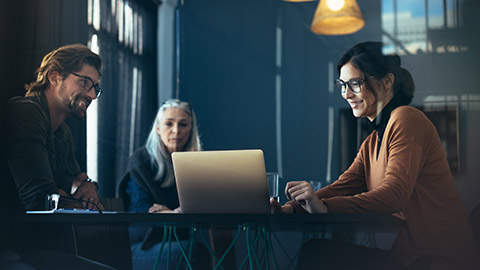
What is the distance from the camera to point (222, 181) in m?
1.38

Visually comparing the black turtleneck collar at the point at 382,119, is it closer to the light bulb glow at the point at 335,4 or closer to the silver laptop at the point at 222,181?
the silver laptop at the point at 222,181

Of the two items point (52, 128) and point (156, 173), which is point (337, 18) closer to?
point (156, 173)

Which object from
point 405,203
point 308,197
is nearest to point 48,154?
point 308,197

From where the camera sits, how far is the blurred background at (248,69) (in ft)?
7.03

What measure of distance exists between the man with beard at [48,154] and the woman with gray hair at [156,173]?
0.38 m

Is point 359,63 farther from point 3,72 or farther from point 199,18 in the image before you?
point 199,18

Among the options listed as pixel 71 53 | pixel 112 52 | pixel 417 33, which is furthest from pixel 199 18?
pixel 417 33

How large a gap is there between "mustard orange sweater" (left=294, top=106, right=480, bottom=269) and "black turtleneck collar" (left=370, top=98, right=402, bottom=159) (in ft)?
0.13

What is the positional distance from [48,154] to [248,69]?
1742mm

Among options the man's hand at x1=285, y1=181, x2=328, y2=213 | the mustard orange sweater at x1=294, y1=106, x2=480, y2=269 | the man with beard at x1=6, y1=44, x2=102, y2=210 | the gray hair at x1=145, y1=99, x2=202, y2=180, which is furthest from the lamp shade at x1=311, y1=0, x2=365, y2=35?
the man's hand at x1=285, y1=181, x2=328, y2=213

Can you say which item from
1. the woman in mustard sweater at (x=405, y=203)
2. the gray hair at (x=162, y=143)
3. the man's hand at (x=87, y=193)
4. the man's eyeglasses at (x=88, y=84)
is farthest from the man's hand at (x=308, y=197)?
the gray hair at (x=162, y=143)

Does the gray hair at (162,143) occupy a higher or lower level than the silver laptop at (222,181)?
higher

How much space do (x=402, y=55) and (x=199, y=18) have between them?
162 centimetres

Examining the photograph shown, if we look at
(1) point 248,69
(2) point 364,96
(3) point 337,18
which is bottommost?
(2) point 364,96
